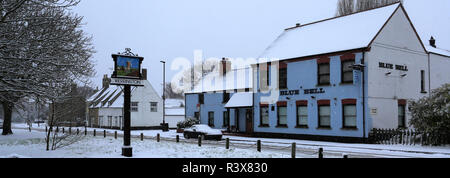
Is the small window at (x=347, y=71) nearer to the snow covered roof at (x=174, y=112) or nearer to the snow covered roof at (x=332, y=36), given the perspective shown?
the snow covered roof at (x=332, y=36)

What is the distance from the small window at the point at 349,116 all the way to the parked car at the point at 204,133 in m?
9.58

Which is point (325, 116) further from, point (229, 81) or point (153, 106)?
point (153, 106)

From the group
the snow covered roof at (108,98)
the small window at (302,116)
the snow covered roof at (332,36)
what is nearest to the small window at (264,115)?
the small window at (302,116)

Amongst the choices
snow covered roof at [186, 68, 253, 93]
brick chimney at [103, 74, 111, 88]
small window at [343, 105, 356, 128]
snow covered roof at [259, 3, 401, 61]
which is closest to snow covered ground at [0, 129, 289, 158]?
small window at [343, 105, 356, 128]

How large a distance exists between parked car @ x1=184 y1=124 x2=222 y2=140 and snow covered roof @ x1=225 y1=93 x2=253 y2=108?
523 centimetres

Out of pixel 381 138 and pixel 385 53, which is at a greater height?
pixel 385 53

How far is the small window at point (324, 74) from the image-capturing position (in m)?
30.2

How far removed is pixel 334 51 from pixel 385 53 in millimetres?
3546

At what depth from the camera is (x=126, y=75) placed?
1859 centimetres

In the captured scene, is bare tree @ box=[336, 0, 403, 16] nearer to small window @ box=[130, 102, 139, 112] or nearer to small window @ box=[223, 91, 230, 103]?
small window @ box=[223, 91, 230, 103]

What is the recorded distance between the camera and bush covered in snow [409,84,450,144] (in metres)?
23.4

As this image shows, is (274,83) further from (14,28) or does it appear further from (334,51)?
(14,28)
